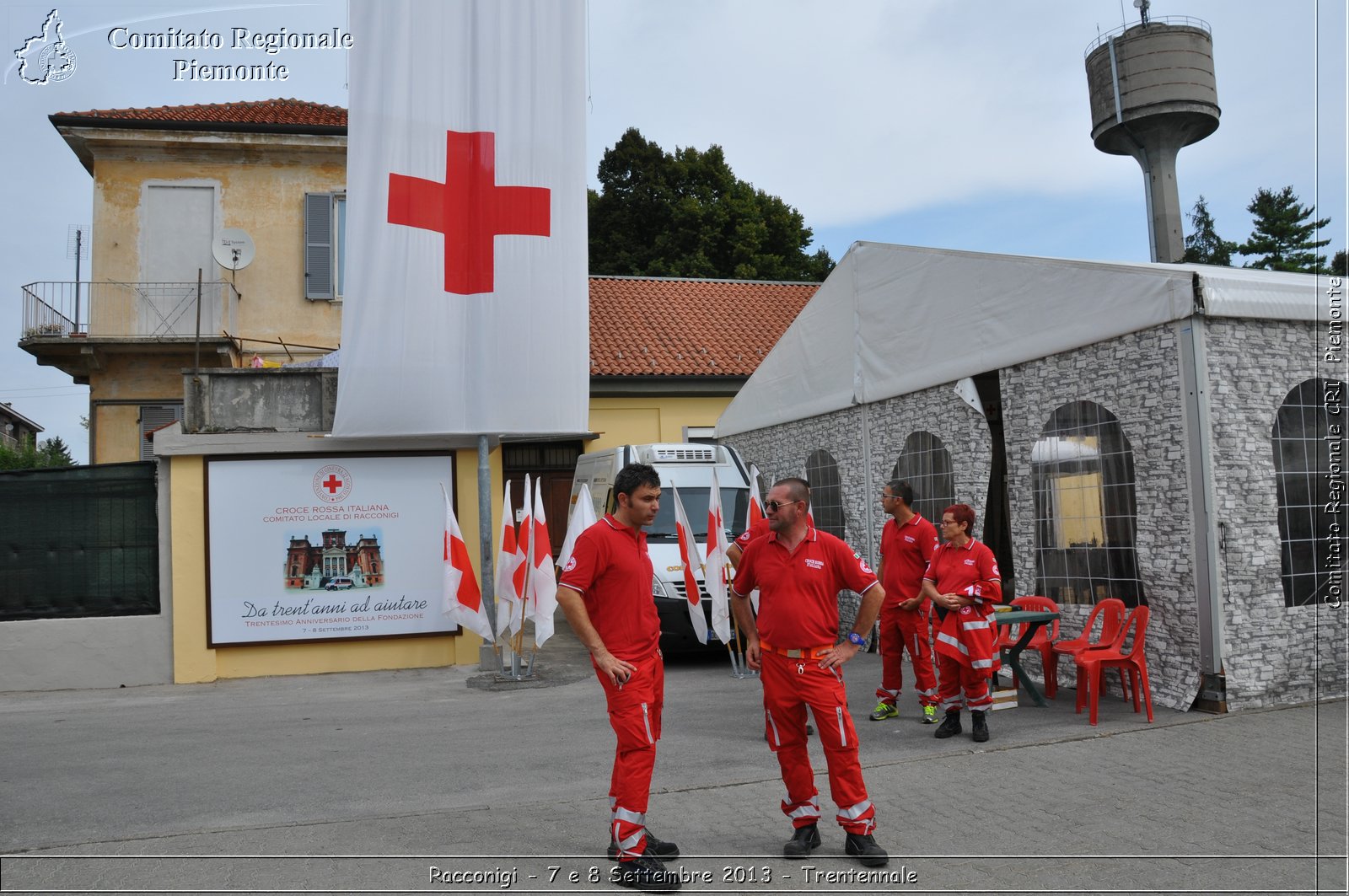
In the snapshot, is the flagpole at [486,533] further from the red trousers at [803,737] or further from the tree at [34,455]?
the tree at [34,455]

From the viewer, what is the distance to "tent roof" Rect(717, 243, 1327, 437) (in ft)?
26.3

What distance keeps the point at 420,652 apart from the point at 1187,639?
8614mm

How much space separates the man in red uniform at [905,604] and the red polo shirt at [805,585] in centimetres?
294

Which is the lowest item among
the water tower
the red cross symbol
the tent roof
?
the tent roof

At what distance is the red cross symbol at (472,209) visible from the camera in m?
11.7

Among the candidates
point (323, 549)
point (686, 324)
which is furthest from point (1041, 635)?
point (686, 324)

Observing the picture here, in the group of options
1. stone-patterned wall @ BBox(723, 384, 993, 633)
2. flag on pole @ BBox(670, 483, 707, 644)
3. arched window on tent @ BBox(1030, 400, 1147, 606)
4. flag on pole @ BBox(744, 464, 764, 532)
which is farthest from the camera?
flag on pole @ BBox(744, 464, 764, 532)

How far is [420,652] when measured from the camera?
12570mm

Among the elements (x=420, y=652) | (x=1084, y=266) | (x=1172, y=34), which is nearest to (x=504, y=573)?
(x=420, y=652)

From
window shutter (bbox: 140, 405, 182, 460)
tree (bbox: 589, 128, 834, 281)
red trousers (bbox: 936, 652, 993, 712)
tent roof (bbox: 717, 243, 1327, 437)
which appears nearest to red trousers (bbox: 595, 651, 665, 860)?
red trousers (bbox: 936, 652, 993, 712)

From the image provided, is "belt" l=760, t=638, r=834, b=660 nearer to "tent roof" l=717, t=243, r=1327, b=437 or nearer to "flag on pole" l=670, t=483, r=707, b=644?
"tent roof" l=717, t=243, r=1327, b=437

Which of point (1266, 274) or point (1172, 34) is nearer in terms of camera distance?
point (1266, 274)

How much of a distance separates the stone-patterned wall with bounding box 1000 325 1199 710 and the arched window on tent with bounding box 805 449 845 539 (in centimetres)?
429

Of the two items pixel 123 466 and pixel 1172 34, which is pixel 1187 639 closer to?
pixel 123 466
